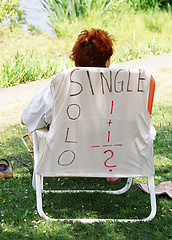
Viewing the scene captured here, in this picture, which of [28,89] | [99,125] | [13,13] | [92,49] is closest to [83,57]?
[92,49]

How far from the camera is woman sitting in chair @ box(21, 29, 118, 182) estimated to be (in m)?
2.75

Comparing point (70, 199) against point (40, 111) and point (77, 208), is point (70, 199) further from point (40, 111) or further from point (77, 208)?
point (40, 111)

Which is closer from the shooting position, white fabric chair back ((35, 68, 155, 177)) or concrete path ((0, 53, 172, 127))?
white fabric chair back ((35, 68, 155, 177))

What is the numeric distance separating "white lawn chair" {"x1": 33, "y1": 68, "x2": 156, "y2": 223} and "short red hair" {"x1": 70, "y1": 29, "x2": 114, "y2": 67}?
0.89ft

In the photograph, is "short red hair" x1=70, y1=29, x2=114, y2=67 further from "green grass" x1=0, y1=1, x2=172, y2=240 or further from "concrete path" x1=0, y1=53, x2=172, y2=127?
"concrete path" x1=0, y1=53, x2=172, y2=127

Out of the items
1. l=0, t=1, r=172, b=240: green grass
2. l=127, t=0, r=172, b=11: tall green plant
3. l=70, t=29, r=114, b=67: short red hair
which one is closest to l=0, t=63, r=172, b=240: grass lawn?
l=0, t=1, r=172, b=240: green grass

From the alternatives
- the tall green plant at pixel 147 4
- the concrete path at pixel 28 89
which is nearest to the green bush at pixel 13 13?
the concrete path at pixel 28 89

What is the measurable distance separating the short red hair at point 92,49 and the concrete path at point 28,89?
10.2 feet

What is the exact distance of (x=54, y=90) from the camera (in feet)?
8.38

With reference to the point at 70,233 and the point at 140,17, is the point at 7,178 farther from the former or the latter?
the point at 140,17

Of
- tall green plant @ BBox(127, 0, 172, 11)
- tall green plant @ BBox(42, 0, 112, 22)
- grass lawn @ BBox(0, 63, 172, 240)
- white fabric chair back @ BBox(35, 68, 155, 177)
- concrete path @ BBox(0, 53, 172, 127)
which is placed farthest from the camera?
tall green plant @ BBox(127, 0, 172, 11)

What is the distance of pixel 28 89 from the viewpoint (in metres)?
7.06

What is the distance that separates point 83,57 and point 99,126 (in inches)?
20.2

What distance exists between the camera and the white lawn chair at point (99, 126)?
256 cm
